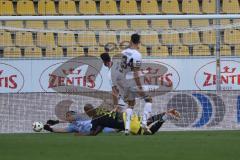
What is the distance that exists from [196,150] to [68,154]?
4.69 feet

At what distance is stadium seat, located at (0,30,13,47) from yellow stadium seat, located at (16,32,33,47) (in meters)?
0.26

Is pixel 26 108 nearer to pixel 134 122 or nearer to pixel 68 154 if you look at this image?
pixel 134 122

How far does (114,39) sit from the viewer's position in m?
15.6

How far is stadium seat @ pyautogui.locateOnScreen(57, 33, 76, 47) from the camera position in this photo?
1557 cm

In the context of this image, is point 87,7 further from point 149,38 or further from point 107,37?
point 107,37

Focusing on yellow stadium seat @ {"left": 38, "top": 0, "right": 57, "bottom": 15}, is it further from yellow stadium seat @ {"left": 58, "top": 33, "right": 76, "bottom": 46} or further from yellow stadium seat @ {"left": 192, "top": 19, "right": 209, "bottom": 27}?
yellow stadium seat @ {"left": 192, "top": 19, "right": 209, "bottom": 27}

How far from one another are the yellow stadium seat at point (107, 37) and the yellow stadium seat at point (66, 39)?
1.87 feet

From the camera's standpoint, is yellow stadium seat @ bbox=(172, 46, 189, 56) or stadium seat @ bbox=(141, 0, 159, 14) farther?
stadium seat @ bbox=(141, 0, 159, 14)

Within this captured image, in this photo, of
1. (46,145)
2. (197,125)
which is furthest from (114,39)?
(46,145)

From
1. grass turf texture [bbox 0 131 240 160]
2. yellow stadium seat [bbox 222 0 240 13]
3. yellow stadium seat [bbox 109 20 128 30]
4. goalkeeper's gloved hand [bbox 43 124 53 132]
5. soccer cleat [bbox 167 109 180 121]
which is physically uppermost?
yellow stadium seat [bbox 222 0 240 13]

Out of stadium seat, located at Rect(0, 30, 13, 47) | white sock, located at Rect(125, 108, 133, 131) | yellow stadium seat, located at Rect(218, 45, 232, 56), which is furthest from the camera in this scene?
stadium seat, located at Rect(0, 30, 13, 47)

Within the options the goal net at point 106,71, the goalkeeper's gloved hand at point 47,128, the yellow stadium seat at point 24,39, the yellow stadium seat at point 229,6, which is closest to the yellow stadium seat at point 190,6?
the yellow stadium seat at point 229,6

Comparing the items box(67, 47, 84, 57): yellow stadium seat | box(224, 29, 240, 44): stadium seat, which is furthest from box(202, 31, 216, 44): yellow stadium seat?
box(67, 47, 84, 57): yellow stadium seat

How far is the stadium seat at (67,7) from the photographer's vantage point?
1941cm
